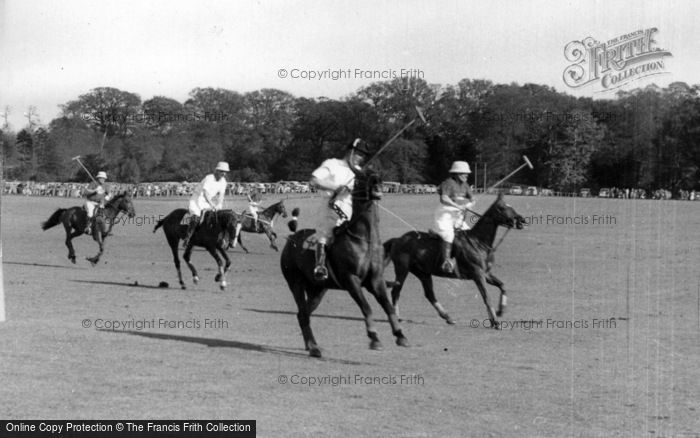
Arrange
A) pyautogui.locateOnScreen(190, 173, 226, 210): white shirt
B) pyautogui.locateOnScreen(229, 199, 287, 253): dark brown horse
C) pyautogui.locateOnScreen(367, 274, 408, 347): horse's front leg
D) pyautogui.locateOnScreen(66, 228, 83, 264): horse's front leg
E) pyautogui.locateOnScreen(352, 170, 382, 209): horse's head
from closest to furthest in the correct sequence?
1. pyautogui.locateOnScreen(352, 170, 382, 209): horse's head
2. pyautogui.locateOnScreen(367, 274, 408, 347): horse's front leg
3. pyautogui.locateOnScreen(190, 173, 226, 210): white shirt
4. pyautogui.locateOnScreen(66, 228, 83, 264): horse's front leg
5. pyautogui.locateOnScreen(229, 199, 287, 253): dark brown horse

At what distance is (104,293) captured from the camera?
2008 centimetres

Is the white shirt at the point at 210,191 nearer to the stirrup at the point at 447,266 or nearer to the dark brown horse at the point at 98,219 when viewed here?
the dark brown horse at the point at 98,219

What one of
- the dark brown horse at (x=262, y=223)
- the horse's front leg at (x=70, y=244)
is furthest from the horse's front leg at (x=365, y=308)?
the dark brown horse at (x=262, y=223)

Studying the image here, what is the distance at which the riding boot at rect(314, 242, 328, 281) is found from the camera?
481 inches

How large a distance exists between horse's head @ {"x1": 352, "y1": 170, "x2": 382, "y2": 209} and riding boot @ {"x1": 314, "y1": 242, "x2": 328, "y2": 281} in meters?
0.75

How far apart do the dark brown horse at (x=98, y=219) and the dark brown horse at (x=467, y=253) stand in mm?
12637

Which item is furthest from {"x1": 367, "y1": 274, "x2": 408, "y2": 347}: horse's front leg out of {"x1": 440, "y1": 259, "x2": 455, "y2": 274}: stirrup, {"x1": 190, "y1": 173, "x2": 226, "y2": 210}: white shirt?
{"x1": 190, "y1": 173, "x2": 226, "y2": 210}: white shirt

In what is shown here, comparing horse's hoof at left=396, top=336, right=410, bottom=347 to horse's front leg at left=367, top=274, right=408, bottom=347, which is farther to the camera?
horse's front leg at left=367, top=274, right=408, bottom=347

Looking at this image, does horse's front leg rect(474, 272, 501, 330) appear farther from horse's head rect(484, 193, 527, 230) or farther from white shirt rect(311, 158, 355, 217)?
white shirt rect(311, 158, 355, 217)

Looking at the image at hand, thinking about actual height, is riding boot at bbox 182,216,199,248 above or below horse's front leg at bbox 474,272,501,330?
above

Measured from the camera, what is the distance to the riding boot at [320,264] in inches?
481

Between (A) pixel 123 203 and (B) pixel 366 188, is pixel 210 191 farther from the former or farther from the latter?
(B) pixel 366 188

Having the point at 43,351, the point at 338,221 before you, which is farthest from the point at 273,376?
the point at 43,351

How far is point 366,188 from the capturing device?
1169 cm
